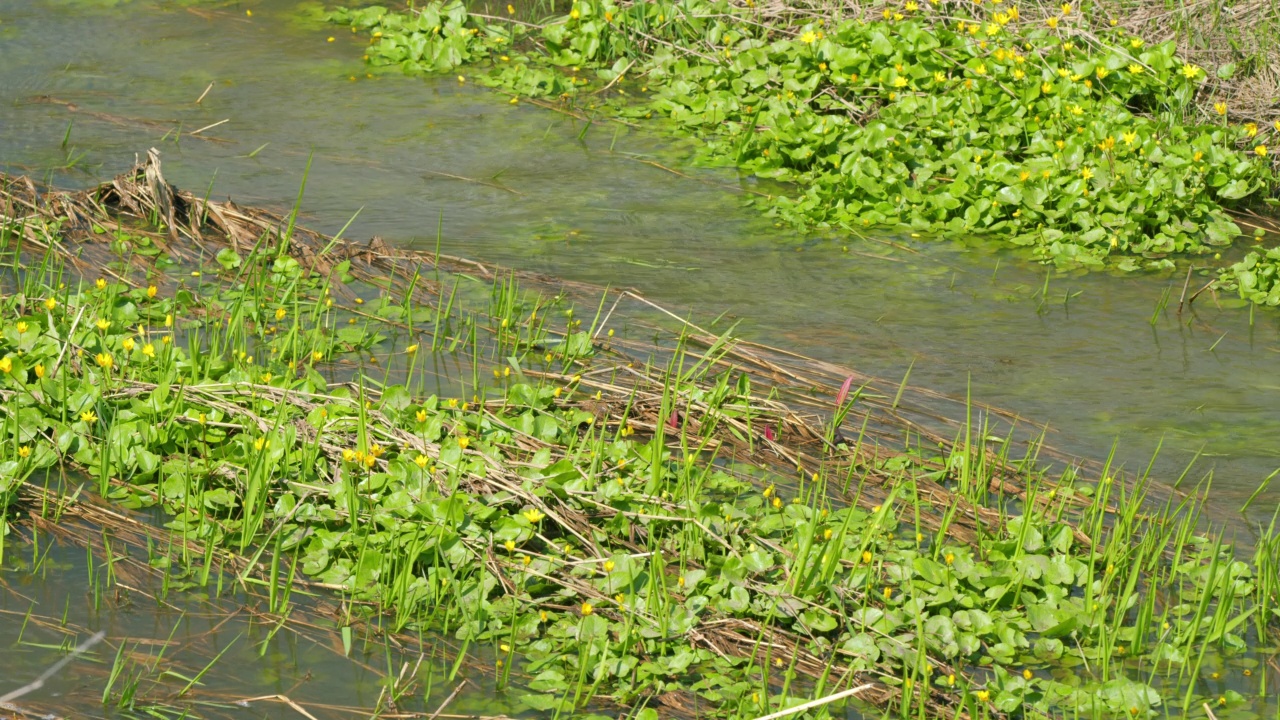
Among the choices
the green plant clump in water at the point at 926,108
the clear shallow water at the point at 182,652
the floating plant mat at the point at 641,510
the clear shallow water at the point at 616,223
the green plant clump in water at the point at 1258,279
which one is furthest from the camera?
the green plant clump in water at the point at 926,108

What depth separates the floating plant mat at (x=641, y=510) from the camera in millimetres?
3283

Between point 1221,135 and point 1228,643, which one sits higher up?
point 1221,135

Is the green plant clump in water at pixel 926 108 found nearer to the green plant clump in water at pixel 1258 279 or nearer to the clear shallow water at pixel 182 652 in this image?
the green plant clump in water at pixel 1258 279

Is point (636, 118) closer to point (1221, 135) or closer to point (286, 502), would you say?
point (1221, 135)

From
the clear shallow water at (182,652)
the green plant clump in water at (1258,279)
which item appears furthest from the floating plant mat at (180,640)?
the green plant clump in water at (1258,279)

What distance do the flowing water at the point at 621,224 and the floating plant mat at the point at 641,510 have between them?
41cm

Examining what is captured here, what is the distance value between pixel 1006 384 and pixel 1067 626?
5.18 ft

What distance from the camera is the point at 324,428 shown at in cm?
390

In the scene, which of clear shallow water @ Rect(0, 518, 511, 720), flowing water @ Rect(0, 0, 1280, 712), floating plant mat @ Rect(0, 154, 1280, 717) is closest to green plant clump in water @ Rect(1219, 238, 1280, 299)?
flowing water @ Rect(0, 0, 1280, 712)

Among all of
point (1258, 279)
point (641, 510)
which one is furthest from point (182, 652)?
point (1258, 279)

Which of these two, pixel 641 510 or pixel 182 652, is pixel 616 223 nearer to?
pixel 641 510

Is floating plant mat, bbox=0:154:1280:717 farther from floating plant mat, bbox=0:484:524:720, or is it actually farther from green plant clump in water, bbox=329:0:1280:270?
green plant clump in water, bbox=329:0:1280:270

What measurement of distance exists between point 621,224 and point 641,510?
2.61 meters

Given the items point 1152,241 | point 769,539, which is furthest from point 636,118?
point 769,539
